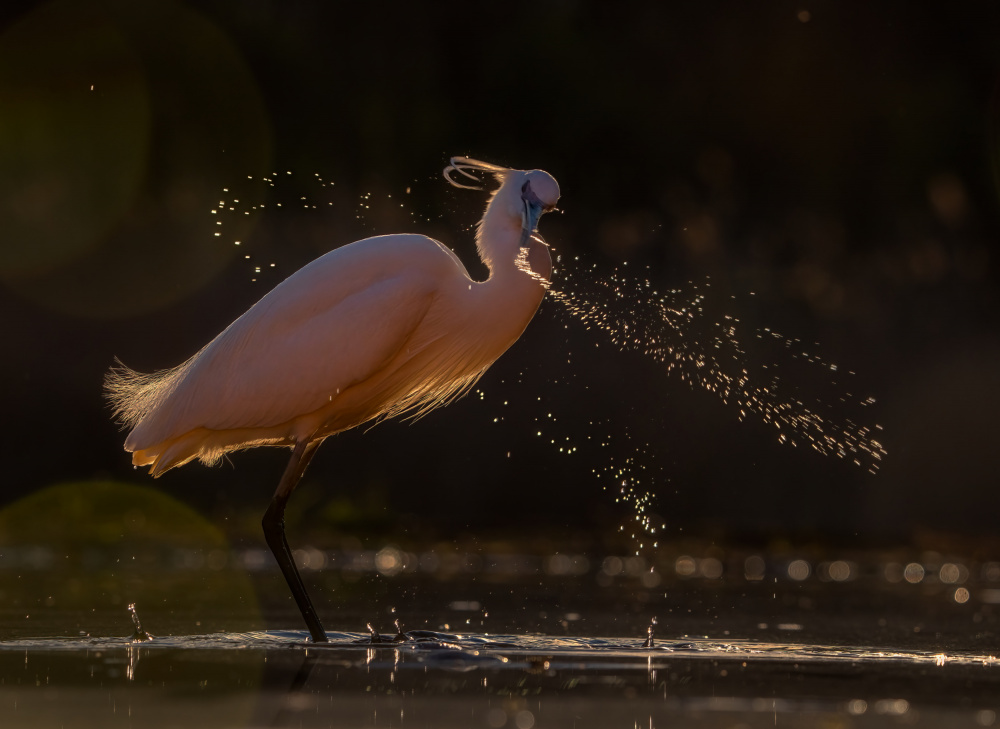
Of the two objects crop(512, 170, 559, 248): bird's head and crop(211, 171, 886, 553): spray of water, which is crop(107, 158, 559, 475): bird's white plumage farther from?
crop(211, 171, 886, 553): spray of water

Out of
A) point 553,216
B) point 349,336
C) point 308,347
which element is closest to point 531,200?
point 349,336

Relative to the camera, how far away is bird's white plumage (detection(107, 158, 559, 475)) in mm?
5688

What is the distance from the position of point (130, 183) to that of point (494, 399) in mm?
3519

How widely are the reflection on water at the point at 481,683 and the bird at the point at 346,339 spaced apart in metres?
1.06

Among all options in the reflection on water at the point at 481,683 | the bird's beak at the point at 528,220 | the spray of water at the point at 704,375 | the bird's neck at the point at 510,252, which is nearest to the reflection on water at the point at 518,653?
the reflection on water at the point at 481,683

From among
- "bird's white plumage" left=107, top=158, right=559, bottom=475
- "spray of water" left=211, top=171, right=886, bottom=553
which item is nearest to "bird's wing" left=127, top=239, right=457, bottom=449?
"bird's white plumage" left=107, top=158, right=559, bottom=475

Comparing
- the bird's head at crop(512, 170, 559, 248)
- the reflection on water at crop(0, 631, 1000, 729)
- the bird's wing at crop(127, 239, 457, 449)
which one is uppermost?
the bird's head at crop(512, 170, 559, 248)

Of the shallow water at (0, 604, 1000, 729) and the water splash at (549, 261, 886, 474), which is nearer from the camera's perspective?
the shallow water at (0, 604, 1000, 729)

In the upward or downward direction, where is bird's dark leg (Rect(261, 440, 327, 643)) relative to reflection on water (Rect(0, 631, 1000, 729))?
upward

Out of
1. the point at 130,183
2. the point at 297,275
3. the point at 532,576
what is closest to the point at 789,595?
the point at 532,576

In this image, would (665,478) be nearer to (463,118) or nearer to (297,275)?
(463,118)

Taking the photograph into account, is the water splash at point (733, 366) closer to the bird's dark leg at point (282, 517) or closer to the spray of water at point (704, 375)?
the spray of water at point (704, 375)

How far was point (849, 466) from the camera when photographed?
991 cm

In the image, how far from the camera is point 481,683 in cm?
391
